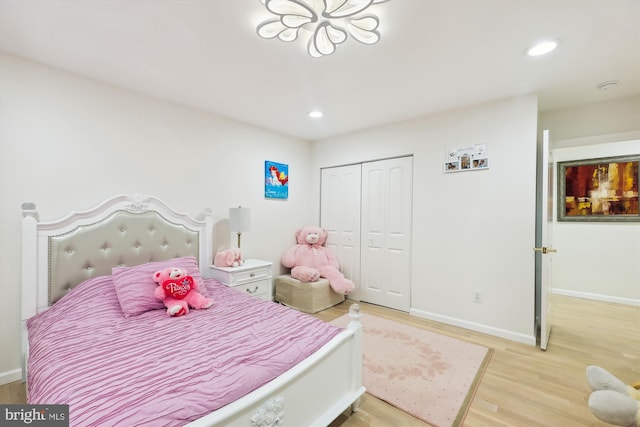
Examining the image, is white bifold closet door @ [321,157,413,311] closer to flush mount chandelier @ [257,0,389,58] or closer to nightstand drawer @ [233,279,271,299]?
nightstand drawer @ [233,279,271,299]

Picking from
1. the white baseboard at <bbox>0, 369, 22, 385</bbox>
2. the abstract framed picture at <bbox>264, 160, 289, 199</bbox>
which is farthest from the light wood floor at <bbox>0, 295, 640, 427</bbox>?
the abstract framed picture at <bbox>264, 160, 289, 199</bbox>

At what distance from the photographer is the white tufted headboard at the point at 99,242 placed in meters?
1.95

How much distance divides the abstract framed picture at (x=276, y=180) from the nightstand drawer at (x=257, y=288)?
1.22 meters

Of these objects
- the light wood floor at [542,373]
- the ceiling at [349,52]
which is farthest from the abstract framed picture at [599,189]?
the ceiling at [349,52]

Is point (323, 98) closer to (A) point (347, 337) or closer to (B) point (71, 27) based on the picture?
(B) point (71, 27)

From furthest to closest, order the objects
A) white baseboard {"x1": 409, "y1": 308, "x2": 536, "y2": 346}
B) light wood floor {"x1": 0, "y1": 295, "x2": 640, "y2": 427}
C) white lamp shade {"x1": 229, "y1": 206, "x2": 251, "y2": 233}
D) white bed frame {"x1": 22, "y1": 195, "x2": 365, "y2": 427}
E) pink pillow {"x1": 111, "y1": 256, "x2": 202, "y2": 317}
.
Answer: white lamp shade {"x1": 229, "y1": 206, "x2": 251, "y2": 233}
white baseboard {"x1": 409, "y1": 308, "x2": 536, "y2": 346}
pink pillow {"x1": 111, "y1": 256, "x2": 202, "y2": 317}
light wood floor {"x1": 0, "y1": 295, "x2": 640, "y2": 427}
white bed frame {"x1": 22, "y1": 195, "x2": 365, "y2": 427}

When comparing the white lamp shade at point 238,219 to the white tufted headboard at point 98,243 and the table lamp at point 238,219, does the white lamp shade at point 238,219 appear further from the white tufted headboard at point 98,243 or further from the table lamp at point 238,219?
the white tufted headboard at point 98,243

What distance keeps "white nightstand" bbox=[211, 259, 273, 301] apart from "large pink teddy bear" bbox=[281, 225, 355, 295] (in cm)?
54

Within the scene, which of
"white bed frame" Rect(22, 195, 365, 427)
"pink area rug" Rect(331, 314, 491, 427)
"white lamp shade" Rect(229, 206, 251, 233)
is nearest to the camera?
"white bed frame" Rect(22, 195, 365, 427)

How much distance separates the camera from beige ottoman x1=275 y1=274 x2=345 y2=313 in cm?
340

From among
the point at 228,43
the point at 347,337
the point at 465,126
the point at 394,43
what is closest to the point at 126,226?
the point at 228,43

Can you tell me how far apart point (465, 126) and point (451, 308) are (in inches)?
79.3

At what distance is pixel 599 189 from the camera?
13.1 feet

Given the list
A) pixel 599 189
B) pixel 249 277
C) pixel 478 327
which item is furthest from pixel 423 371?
pixel 599 189
